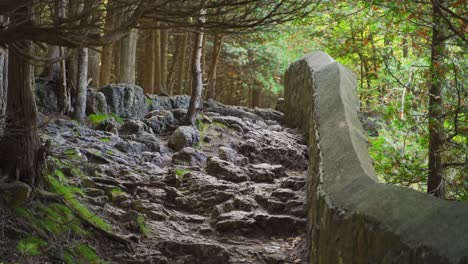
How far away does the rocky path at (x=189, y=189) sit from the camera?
6023 mm

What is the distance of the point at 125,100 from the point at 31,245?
24.3 ft

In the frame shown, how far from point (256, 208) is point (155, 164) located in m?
2.43

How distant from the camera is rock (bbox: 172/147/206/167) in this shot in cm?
912

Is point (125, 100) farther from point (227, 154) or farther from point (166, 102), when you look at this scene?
point (227, 154)

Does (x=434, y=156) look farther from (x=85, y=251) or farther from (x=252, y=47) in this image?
(x=252, y=47)

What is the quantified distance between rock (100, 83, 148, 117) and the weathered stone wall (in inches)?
253

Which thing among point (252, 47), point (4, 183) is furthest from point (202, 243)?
point (252, 47)

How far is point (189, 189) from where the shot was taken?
779cm

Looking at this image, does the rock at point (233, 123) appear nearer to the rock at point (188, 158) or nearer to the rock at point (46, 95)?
the rock at point (188, 158)

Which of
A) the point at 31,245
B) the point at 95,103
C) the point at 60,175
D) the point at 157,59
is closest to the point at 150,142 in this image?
the point at 95,103

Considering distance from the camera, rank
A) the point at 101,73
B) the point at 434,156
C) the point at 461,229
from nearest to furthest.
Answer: the point at 461,229 < the point at 434,156 < the point at 101,73

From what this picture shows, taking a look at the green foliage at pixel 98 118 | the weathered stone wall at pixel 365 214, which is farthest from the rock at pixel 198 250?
the green foliage at pixel 98 118

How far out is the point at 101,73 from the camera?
15.7m

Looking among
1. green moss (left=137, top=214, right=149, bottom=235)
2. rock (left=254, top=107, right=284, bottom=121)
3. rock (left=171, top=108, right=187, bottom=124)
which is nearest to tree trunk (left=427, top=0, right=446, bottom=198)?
green moss (left=137, top=214, right=149, bottom=235)
